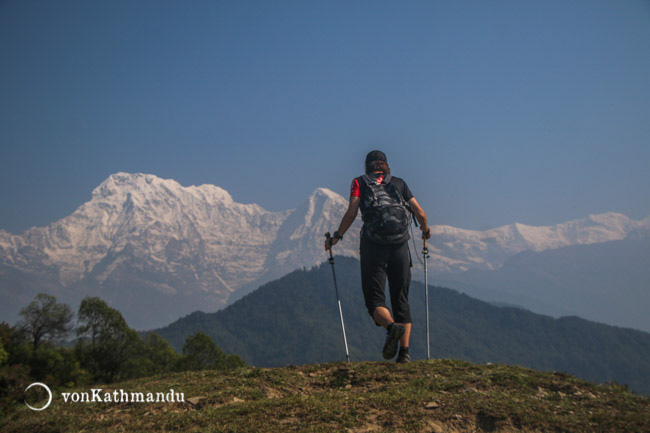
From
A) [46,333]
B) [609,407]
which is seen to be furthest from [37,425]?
[46,333]

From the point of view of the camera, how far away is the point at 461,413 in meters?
6.39

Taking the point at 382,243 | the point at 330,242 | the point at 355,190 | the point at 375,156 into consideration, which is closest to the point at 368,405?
the point at 382,243

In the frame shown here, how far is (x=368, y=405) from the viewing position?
268 inches

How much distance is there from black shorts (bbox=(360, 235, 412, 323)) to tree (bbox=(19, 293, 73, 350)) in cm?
4656

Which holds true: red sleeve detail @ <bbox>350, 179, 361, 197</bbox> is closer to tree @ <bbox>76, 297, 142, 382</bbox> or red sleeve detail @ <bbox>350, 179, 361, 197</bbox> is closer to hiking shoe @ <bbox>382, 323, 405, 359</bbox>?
hiking shoe @ <bbox>382, 323, 405, 359</bbox>

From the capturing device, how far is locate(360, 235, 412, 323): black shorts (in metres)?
9.95

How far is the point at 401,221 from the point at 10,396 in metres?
9.71

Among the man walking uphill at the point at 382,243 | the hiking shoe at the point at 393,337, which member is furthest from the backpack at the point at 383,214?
the hiking shoe at the point at 393,337

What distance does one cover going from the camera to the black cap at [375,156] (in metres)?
10.8

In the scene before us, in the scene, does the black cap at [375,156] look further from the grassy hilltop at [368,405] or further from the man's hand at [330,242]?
the grassy hilltop at [368,405]

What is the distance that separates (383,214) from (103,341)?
48294 mm

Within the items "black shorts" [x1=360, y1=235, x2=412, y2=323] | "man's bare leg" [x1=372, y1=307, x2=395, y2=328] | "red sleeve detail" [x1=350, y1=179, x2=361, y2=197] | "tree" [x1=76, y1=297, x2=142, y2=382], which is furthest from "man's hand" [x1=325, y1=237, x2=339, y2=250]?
"tree" [x1=76, y1=297, x2=142, y2=382]

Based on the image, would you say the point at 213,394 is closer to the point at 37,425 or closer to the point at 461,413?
the point at 37,425

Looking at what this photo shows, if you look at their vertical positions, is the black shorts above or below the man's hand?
below
